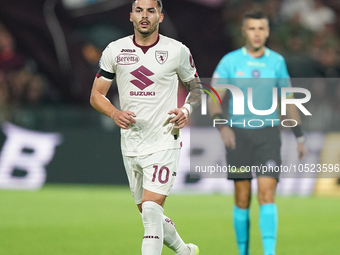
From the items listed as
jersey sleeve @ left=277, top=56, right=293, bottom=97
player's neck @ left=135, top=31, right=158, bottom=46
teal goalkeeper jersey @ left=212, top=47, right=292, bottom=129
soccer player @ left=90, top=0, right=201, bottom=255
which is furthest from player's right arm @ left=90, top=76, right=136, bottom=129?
jersey sleeve @ left=277, top=56, right=293, bottom=97

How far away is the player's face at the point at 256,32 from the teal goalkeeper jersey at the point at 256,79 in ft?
0.35

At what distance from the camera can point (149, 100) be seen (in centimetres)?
511

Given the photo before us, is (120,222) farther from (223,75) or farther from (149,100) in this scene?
(149,100)

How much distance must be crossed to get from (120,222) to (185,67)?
414cm

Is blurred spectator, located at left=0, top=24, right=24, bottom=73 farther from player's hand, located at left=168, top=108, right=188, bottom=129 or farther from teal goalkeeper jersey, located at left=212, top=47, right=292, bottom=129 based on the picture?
player's hand, located at left=168, top=108, right=188, bottom=129

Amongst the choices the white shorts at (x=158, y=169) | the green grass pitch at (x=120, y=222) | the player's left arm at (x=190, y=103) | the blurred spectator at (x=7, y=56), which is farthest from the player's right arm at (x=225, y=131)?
the blurred spectator at (x=7, y=56)

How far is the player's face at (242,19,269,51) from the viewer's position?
6.19 metres

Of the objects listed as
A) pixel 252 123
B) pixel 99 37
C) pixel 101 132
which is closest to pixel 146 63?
pixel 252 123

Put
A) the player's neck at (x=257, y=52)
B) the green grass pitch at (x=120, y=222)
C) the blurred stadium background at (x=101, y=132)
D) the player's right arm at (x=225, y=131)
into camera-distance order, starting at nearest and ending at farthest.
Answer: the player's right arm at (x=225, y=131), the player's neck at (x=257, y=52), the green grass pitch at (x=120, y=222), the blurred stadium background at (x=101, y=132)

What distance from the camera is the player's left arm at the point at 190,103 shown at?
4.96 metres

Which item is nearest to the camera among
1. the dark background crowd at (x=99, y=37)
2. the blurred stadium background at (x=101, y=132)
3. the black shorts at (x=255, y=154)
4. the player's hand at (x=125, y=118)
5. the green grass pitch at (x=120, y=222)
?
the player's hand at (x=125, y=118)

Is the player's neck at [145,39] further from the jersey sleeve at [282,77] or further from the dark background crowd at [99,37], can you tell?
the dark background crowd at [99,37]

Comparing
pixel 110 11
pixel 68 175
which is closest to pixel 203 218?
pixel 68 175

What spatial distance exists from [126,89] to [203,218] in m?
4.49
